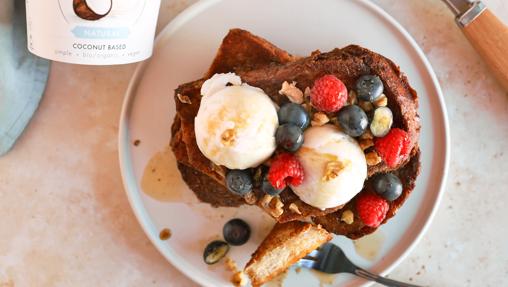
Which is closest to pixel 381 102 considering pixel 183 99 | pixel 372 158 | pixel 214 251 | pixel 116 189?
pixel 372 158

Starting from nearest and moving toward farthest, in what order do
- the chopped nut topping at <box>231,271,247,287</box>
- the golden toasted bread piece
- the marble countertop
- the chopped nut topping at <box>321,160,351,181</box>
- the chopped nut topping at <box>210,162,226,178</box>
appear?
the chopped nut topping at <box>321,160,351,181</box>
the chopped nut topping at <box>210,162,226,178</box>
the golden toasted bread piece
the chopped nut topping at <box>231,271,247,287</box>
the marble countertop

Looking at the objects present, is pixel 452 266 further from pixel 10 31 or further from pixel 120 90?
pixel 10 31

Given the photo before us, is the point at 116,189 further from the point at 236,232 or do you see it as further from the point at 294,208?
the point at 294,208

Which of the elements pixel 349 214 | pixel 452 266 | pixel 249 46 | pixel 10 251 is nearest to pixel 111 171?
pixel 10 251

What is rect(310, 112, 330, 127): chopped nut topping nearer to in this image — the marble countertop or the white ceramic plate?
the white ceramic plate

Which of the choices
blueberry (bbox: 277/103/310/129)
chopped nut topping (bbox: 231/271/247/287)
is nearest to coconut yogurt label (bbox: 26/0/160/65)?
blueberry (bbox: 277/103/310/129)

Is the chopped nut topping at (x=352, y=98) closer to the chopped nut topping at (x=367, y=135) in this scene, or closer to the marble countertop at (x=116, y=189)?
the chopped nut topping at (x=367, y=135)
